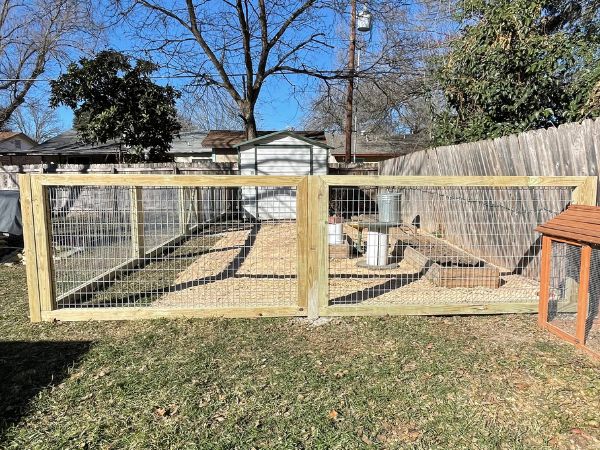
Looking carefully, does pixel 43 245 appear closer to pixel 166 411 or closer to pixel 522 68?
pixel 166 411

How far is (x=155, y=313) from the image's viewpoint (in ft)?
14.0

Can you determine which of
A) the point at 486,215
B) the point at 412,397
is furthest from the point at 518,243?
the point at 412,397

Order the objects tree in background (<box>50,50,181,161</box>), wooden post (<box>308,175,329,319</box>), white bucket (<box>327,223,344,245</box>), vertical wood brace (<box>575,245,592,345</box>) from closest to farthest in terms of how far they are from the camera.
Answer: vertical wood brace (<box>575,245,592,345</box>) → wooden post (<box>308,175,329,319</box>) → white bucket (<box>327,223,344,245</box>) → tree in background (<box>50,50,181,161</box>)

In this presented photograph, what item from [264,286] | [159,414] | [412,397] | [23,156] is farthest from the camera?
[23,156]

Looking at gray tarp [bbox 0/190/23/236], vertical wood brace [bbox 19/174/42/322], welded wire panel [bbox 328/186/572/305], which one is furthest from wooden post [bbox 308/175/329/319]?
gray tarp [bbox 0/190/23/236]

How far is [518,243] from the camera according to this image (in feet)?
18.6

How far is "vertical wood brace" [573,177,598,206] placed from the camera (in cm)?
418

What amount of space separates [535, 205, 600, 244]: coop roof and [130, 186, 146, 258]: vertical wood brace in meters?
5.13

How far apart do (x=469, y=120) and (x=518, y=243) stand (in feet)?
12.2

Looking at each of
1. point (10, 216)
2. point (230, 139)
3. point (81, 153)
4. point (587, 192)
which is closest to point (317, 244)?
point (587, 192)

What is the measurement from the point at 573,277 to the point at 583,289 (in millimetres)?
757

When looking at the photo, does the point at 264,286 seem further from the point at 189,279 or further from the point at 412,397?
the point at 412,397

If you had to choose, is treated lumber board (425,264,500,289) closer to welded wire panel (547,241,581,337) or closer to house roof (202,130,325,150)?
welded wire panel (547,241,581,337)

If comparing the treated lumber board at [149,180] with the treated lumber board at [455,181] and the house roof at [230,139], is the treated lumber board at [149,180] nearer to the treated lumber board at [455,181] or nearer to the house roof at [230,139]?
the treated lumber board at [455,181]
